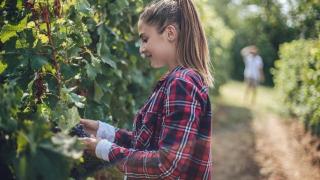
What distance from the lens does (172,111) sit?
2.13m

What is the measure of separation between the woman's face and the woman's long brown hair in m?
0.02

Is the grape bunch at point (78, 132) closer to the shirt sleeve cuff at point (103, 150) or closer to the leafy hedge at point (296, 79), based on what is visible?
the shirt sleeve cuff at point (103, 150)

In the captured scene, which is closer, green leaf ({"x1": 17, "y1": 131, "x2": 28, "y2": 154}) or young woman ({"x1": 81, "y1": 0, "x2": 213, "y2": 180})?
green leaf ({"x1": 17, "y1": 131, "x2": 28, "y2": 154})

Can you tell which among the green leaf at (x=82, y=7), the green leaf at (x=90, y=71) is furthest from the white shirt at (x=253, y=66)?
the green leaf at (x=82, y=7)

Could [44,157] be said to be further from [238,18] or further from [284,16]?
[238,18]

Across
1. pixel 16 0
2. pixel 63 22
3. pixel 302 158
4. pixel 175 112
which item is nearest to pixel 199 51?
pixel 175 112

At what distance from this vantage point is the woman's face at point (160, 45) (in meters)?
2.36

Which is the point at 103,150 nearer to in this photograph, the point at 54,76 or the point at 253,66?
the point at 54,76

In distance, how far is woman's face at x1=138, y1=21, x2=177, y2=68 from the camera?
2.36m

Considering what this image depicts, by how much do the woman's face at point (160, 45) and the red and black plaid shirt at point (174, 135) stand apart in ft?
0.32

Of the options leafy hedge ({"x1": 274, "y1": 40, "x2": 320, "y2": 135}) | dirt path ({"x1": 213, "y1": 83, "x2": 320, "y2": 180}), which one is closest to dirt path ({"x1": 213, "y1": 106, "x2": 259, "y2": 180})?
dirt path ({"x1": 213, "y1": 83, "x2": 320, "y2": 180})

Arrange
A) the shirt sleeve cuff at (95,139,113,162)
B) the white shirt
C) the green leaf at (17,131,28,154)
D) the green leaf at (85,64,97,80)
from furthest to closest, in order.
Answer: the white shirt → the green leaf at (85,64,97,80) → the shirt sleeve cuff at (95,139,113,162) → the green leaf at (17,131,28,154)

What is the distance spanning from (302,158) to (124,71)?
4.06 m

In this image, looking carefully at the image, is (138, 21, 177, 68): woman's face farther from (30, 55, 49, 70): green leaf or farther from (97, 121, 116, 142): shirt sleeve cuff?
(30, 55, 49, 70): green leaf
